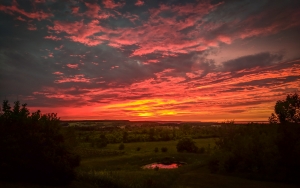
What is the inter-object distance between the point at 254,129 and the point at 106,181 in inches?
1362

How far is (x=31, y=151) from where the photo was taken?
17.4m

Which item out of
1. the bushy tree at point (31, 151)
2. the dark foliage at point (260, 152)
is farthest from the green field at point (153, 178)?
the dark foliage at point (260, 152)

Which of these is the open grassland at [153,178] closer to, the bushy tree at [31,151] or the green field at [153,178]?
the green field at [153,178]

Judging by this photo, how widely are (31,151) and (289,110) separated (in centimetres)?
3747

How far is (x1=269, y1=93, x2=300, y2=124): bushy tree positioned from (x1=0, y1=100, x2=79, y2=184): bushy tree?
1307 inches

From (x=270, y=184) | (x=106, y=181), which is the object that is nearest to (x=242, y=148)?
(x=270, y=184)

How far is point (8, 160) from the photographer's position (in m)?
16.2

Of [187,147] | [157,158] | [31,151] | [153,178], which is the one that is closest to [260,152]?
[153,178]

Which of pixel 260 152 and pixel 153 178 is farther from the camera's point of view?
pixel 260 152

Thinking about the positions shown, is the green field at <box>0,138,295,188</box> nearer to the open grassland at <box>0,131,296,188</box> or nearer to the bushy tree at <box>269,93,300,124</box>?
the open grassland at <box>0,131,296,188</box>

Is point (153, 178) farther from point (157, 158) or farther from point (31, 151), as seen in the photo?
point (157, 158)

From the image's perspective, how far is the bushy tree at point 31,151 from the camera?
53.9 feet

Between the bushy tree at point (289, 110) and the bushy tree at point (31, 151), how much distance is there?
33.2 meters

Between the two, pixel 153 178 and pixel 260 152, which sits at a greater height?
pixel 260 152
